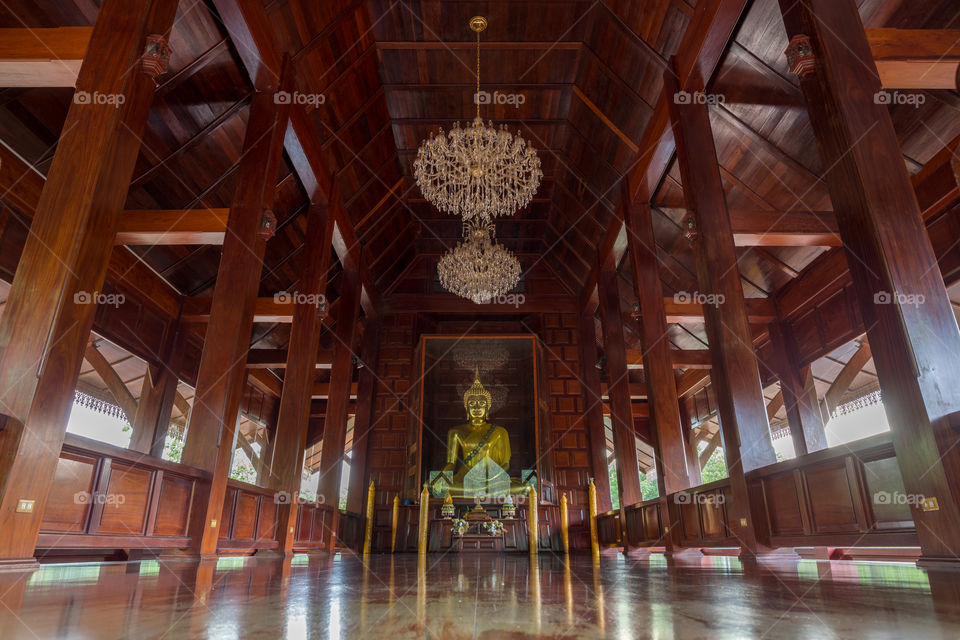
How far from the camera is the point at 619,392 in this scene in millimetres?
8695

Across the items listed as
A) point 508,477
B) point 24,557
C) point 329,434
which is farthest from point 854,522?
point 508,477

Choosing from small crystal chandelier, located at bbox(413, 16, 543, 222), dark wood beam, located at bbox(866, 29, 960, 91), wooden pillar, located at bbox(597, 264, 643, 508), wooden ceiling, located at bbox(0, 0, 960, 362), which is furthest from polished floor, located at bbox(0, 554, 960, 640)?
wooden pillar, located at bbox(597, 264, 643, 508)

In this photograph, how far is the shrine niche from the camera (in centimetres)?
1008

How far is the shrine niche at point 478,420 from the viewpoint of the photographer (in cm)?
1008

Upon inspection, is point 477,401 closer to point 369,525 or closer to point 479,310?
point 479,310

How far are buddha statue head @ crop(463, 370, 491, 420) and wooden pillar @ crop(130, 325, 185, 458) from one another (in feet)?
17.5

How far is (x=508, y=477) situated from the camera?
10.5 metres

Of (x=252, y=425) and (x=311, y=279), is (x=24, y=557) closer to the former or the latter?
(x=311, y=279)

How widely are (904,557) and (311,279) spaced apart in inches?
302
